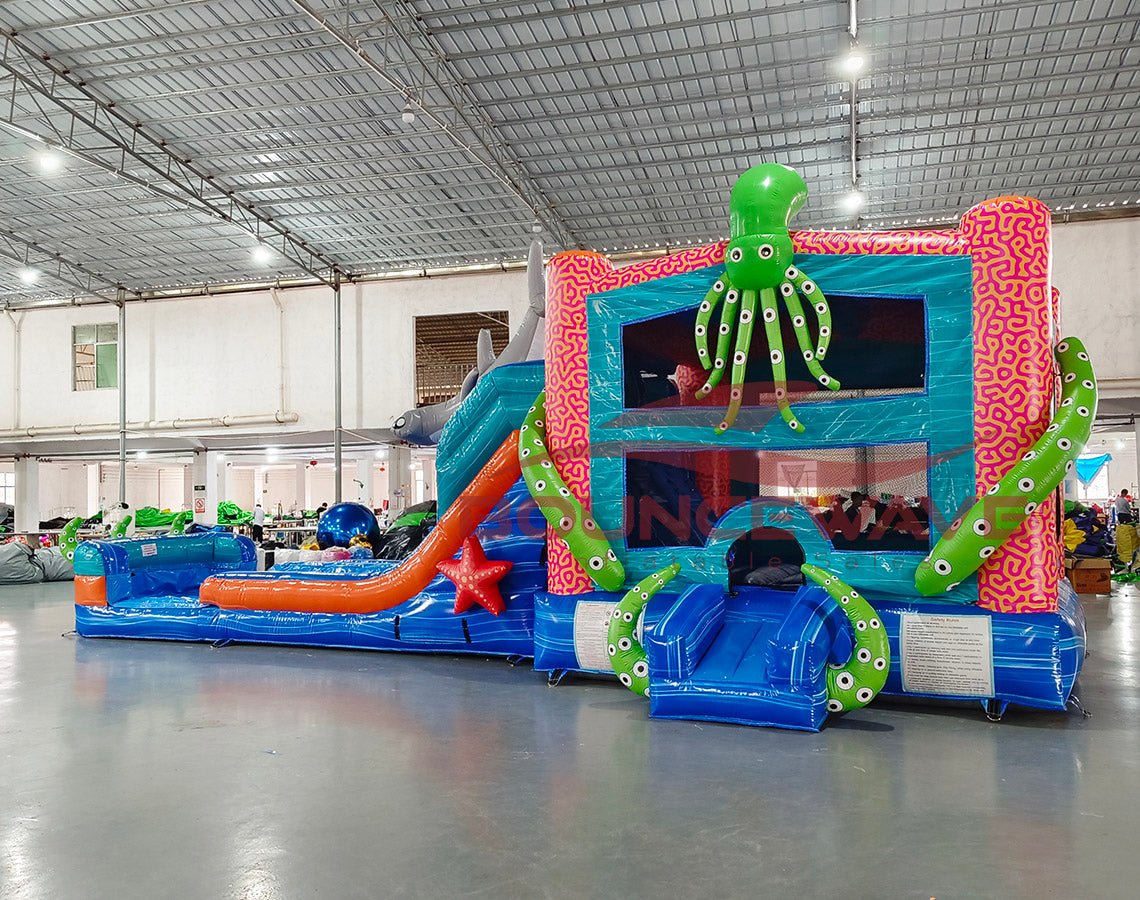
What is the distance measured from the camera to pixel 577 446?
16.4 feet

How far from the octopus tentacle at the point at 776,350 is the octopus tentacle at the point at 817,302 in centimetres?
13

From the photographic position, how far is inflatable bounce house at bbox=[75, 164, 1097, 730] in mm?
4027

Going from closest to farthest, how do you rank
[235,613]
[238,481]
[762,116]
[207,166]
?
[235,613], [762,116], [207,166], [238,481]

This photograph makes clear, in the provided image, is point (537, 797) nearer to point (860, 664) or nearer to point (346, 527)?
point (860, 664)

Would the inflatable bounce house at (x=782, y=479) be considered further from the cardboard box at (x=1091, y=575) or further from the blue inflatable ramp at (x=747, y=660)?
the cardboard box at (x=1091, y=575)

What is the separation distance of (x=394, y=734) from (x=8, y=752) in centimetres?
163

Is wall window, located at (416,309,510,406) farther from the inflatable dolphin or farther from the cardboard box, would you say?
the cardboard box

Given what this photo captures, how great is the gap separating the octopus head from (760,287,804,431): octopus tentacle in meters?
0.08

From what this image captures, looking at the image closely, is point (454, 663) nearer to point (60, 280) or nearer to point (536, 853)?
point (536, 853)

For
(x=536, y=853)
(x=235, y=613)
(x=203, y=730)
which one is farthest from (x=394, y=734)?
(x=235, y=613)

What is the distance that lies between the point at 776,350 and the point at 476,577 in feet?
7.71

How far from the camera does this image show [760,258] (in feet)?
14.3

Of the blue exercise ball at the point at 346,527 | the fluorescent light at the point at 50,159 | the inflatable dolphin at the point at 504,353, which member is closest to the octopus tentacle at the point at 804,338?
the inflatable dolphin at the point at 504,353

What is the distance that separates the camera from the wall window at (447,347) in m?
16.1
